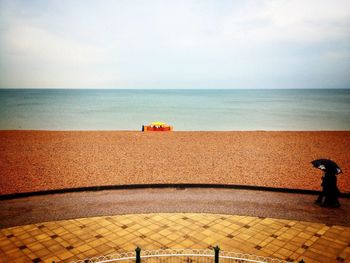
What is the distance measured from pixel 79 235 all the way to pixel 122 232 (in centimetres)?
110

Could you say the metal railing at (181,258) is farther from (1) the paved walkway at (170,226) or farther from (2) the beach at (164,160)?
(2) the beach at (164,160)

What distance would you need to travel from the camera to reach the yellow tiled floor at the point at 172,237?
6.46 metres

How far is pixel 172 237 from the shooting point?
721 cm

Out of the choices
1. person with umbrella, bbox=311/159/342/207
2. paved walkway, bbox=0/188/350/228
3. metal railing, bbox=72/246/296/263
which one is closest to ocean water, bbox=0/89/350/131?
paved walkway, bbox=0/188/350/228

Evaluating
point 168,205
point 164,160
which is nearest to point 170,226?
point 168,205

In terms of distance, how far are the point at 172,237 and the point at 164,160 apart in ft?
26.6

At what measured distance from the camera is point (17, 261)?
610 cm

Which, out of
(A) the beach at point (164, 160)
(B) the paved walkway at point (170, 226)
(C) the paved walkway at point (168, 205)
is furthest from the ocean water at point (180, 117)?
(B) the paved walkway at point (170, 226)

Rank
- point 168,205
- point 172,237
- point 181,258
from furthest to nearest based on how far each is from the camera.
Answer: point 168,205 → point 172,237 → point 181,258

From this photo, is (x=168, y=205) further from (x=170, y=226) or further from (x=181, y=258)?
(x=181, y=258)

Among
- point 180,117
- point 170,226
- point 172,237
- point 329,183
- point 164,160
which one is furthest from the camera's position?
point 180,117

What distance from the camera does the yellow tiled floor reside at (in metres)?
6.46

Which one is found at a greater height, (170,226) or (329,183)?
(329,183)

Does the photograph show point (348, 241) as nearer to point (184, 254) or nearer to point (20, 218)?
point (184, 254)
